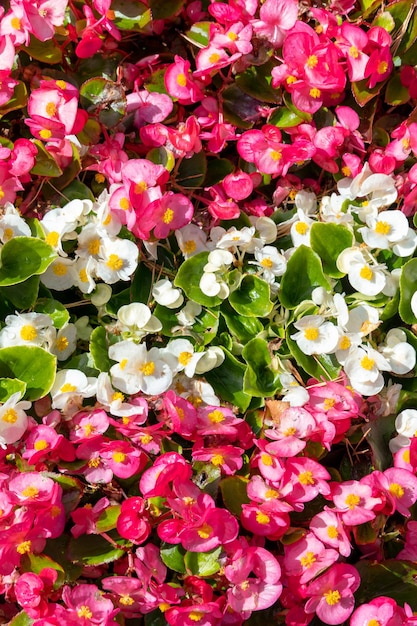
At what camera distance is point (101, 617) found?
106 cm

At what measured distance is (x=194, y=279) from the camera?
1.23m

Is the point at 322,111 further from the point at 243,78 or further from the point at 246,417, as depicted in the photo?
the point at 246,417

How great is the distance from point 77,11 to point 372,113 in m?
0.60

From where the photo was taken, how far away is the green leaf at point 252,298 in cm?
122

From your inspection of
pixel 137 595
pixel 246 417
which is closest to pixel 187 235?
pixel 246 417

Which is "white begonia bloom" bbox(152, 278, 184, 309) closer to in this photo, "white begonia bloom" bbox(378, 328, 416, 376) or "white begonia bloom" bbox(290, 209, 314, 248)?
"white begonia bloom" bbox(290, 209, 314, 248)

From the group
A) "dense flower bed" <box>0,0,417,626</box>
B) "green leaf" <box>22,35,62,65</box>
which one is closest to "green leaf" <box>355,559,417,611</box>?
"dense flower bed" <box>0,0,417,626</box>

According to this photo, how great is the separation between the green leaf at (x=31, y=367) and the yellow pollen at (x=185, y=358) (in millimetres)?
208

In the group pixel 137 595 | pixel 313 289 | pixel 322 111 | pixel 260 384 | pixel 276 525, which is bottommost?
pixel 137 595

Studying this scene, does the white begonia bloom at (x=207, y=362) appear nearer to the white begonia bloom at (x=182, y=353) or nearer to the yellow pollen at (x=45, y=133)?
the white begonia bloom at (x=182, y=353)

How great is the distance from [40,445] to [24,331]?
19cm

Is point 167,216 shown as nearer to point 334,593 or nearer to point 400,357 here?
point 400,357

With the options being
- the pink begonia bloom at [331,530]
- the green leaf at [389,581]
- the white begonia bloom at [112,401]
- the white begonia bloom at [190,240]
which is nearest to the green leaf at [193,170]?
the white begonia bloom at [190,240]

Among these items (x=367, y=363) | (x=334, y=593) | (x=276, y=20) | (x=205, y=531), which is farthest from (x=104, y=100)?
(x=334, y=593)
